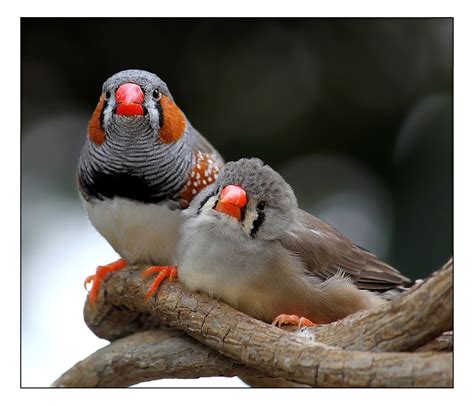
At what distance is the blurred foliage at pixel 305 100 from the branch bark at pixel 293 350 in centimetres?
61

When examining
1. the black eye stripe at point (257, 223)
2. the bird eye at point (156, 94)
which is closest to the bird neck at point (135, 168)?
the bird eye at point (156, 94)

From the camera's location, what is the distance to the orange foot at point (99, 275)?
2.84 metres

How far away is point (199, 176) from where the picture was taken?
265 cm

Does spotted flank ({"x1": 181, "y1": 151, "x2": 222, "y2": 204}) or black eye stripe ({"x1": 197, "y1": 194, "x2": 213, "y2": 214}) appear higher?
spotted flank ({"x1": 181, "y1": 151, "x2": 222, "y2": 204})

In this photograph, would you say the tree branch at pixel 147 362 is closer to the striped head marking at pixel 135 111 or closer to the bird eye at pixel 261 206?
the bird eye at pixel 261 206

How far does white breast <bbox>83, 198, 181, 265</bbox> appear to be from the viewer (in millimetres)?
2590

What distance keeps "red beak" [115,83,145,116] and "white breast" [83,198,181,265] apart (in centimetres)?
31

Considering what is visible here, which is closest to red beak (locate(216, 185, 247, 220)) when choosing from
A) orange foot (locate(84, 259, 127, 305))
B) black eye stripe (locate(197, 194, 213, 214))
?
black eye stripe (locate(197, 194, 213, 214))

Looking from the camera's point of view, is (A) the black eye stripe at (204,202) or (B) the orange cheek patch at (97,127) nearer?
(A) the black eye stripe at (204,202)

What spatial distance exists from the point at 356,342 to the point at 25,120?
1369 mm

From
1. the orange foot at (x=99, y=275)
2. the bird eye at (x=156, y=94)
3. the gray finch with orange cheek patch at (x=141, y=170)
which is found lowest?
the orange foot at (x=99, y=275)

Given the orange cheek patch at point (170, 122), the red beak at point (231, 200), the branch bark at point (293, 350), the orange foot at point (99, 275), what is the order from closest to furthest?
the branch bark at point (293, 350)
the red beak at point (231, 200)
the orange cheek patch at point (170, 122)
the orange foot at point (99, 275)

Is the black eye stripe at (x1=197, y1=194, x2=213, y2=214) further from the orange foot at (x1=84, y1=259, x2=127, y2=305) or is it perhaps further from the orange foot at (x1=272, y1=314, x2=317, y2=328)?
the orange foot at (x1=84, y1=259, x2=127, y2=305)
